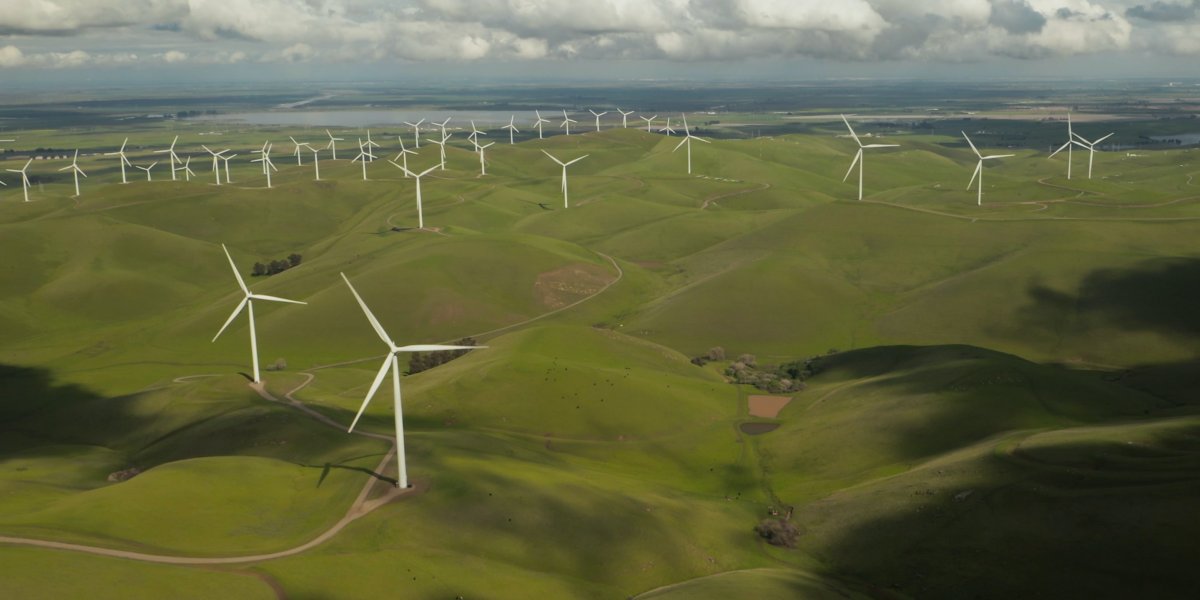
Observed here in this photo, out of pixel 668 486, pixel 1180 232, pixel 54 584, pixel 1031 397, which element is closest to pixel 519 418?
pixel 668 486

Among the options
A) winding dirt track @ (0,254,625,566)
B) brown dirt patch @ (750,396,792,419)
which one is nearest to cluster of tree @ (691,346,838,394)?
brown dirt patch @ (750,396,792,419)

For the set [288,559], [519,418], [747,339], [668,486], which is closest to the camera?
[288,559]

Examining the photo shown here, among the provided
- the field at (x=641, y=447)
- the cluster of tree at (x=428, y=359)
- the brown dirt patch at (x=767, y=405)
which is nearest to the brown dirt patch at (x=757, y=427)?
the field at (x=641, y=447)

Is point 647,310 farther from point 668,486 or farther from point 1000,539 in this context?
point 1000,539

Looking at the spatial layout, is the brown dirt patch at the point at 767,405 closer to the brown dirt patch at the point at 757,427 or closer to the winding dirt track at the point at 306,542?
the brown dirt patch at the point at 757,427

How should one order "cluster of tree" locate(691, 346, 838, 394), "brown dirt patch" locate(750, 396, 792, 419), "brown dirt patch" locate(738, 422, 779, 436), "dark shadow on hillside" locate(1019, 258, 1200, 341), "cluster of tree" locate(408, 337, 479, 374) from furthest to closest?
"dark shadow on hillside" locate(1019, 258, 1200, 341) < "cluster of tree" locate(408, 337, 479, 374) < "cluster of tree" locate(691, 346, 838, 394) < "brown dirt patch" locate(750, 396, 792, 419) < "brown dirt patch" locate(738, 422, 779, 436)

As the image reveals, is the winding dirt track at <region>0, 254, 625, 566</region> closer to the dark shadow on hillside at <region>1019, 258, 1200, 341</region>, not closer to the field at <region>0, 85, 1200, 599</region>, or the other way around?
the field at <region>0, 85, 1200, 599</region>

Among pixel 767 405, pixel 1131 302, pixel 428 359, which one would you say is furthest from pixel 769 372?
pixel 1131 302
